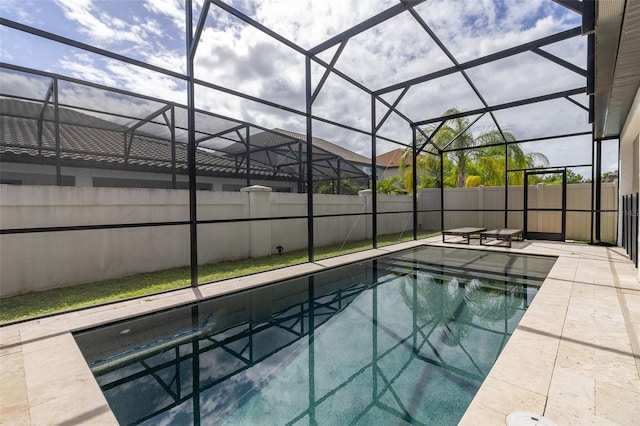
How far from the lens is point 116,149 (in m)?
7.88

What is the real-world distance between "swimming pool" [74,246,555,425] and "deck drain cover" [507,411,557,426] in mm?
315

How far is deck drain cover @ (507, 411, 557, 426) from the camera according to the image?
1.64 metres

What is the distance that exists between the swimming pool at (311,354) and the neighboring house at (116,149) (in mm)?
4318

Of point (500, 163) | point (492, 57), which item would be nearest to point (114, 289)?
point (492, 57)

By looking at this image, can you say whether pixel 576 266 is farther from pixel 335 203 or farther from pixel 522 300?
→ pixel 335 203

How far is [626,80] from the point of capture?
420cm

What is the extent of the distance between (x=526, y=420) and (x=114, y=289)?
5.32m

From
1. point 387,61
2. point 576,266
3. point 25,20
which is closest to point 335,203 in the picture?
point 387,61

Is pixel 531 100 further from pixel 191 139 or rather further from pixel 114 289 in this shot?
pixel 114 289

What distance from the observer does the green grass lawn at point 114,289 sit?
3.87 m

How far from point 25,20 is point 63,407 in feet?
13.4

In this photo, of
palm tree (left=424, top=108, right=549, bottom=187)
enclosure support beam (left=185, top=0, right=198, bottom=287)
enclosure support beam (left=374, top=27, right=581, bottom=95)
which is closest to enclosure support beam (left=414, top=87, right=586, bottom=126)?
enclosure support beam (left=374, top=27, right=581, bottom=95)

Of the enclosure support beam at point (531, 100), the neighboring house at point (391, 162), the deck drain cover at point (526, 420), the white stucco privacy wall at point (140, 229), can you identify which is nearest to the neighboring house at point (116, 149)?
the white stucco privacy wall at point (140, 229)

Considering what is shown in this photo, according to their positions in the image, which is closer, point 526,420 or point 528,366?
point 526,420
